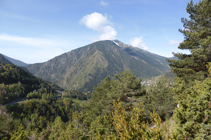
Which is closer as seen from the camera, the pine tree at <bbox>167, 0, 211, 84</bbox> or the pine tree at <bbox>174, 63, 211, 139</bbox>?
the pine tree at <bbox>174, 63, 211, 139</bbox>

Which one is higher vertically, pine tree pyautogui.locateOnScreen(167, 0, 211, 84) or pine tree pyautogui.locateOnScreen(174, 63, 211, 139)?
pine tree pyautogui.locateOnScreen(167, 0, 211, 84)

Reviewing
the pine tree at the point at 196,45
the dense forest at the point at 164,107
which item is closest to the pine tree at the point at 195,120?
the dense forest at the point at 164,107

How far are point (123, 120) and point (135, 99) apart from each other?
65.9 feet

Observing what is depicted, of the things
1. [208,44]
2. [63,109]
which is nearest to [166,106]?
[208,44]

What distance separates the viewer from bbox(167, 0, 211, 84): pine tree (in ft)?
55.3

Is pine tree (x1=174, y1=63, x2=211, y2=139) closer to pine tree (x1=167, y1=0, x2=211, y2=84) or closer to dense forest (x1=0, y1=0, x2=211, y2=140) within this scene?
dense forest (x1=0, y1=0, x2=211, y2=140)

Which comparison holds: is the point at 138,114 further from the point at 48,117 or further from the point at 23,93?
the point at 23,93

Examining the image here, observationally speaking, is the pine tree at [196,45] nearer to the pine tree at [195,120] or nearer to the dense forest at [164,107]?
the dense forest at [164,107]

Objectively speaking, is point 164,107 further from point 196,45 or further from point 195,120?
point 195,120

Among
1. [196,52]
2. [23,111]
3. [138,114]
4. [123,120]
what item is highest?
[196,52]

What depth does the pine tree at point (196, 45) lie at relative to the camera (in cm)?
1687

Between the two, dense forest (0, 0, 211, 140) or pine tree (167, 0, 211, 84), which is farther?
pine tree (167, 0, 211, 84)

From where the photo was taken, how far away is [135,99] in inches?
976

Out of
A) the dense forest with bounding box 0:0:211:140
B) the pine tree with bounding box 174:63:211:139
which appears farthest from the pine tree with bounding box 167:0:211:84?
the pine tree with bounding box 174:63:211:139
